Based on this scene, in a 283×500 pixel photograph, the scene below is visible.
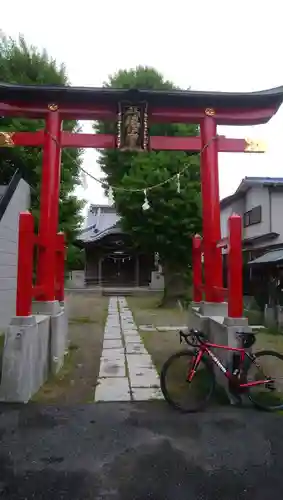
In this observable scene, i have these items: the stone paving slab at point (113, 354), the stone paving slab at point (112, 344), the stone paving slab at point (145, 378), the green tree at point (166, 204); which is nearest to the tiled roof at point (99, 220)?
the green tree at point (166, 204)

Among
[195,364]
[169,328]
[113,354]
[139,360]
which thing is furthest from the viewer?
[169,328]

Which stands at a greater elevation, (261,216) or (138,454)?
(261,216)

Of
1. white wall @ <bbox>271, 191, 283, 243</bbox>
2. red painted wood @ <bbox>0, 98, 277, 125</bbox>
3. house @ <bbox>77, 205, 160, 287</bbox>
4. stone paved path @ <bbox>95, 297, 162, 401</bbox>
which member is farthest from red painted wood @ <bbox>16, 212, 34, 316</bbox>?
house @ <bbox>77, 205, 160, 287</bbox>

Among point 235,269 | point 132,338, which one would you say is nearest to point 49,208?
point 235,269

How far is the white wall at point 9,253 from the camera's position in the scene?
33.0 feet

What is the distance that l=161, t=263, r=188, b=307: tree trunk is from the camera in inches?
714

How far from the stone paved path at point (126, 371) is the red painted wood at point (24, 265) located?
5.57 ft

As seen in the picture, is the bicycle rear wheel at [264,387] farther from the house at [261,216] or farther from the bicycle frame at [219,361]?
the house at [261,216]

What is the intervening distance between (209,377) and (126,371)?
2.01m

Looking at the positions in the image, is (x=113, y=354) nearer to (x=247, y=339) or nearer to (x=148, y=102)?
(x=247, y=339)

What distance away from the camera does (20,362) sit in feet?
16.1

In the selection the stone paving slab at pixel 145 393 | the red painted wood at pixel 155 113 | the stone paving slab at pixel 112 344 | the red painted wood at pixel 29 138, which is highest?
the red painted wood at pixel 155 113

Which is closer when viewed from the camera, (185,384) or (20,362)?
(20,362)

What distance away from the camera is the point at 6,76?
41.9ft
